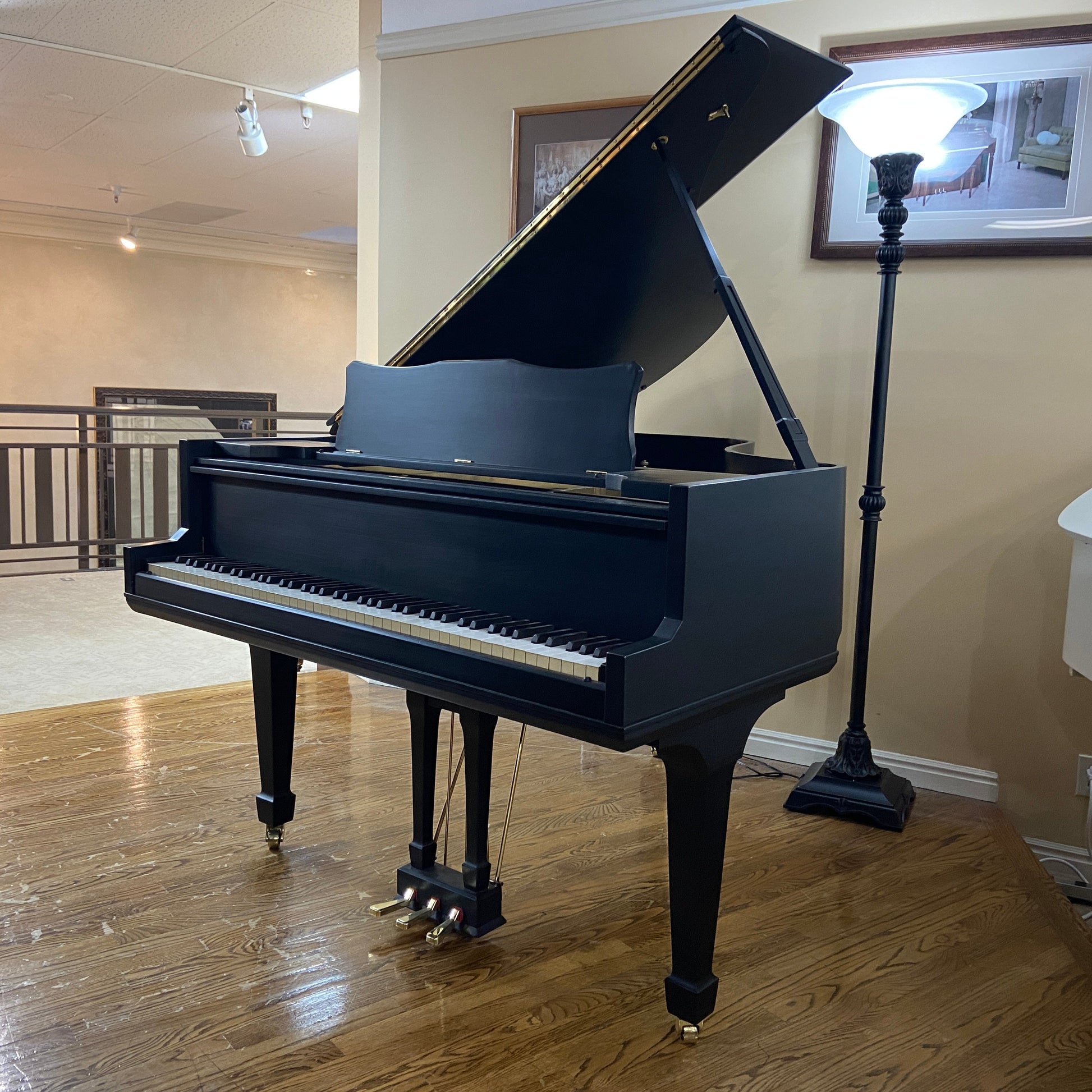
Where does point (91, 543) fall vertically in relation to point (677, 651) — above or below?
below

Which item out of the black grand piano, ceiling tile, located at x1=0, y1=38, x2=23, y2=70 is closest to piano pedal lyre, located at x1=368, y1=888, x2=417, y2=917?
the black grand piano

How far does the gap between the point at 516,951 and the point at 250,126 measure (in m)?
4.26

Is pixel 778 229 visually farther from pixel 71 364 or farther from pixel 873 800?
pixel 71 364

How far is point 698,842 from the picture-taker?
1.69 meters

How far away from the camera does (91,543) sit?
6.36 m

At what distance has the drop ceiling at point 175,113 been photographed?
409cm

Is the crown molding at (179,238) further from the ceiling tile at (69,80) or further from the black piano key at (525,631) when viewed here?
the black piano key at (525,631)

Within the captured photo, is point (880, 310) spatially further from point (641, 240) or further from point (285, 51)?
point (285, 51)

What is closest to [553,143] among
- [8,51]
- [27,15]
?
[27,15]

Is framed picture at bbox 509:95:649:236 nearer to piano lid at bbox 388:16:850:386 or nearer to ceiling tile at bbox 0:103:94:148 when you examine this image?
piano lid at bbox 388:16:850:386

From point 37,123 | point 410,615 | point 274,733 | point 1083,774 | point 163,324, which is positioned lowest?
point 1083,774

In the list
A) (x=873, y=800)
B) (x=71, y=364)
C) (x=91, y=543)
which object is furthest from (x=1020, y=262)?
(x=71, y=364)

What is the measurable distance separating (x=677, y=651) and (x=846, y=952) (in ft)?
3.25

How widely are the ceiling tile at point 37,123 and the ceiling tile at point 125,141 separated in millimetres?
68
